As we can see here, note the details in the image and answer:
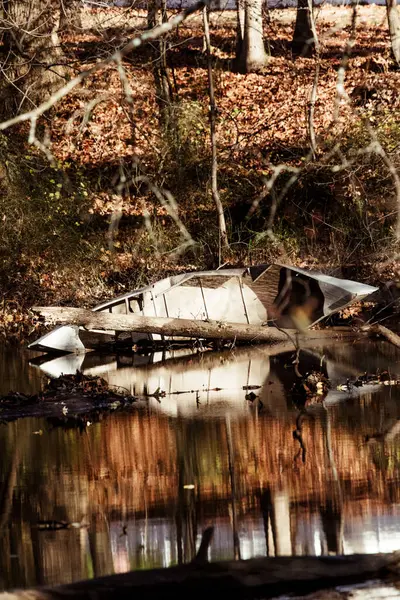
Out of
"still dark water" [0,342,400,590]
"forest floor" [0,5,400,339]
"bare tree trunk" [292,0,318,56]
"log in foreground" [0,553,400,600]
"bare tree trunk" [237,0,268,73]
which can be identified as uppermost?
"bare tree trunk" [292,0,318,56]

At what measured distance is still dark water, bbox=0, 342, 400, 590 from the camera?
6.53m

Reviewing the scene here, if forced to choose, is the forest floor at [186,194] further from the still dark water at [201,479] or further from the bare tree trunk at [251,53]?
the still dark water at [201,479]

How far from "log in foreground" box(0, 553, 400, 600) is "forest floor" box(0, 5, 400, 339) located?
14721 mm

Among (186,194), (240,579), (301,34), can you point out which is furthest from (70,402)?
(301,34)

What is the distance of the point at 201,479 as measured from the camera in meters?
8.62

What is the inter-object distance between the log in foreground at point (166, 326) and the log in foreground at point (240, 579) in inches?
422

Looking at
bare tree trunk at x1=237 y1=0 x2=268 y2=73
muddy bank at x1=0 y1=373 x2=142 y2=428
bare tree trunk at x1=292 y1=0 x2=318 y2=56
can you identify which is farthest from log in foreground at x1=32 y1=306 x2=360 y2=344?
bare tree trunk at x1=292 y1=0 x2=318 y2=56

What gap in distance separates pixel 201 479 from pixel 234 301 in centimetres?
1090

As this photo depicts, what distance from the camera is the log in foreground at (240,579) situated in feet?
16.4

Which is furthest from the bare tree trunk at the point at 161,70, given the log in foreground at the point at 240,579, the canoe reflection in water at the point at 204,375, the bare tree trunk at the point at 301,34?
the log in foreground at the point at 240,579

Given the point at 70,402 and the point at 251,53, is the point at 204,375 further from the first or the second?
the point at 251,53

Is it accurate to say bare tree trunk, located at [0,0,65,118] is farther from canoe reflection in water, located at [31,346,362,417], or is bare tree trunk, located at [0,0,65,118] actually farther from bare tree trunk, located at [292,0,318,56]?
bare tree trunk, located at [292,0,318,56]

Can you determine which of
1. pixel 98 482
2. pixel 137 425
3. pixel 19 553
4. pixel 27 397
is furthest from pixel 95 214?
pixel 19 553

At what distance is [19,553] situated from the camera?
21.8 feet
